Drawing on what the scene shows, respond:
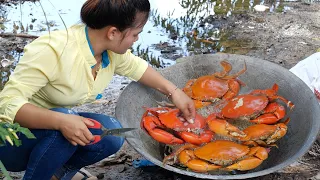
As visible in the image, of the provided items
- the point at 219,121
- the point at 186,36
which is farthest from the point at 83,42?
the point at 186,36

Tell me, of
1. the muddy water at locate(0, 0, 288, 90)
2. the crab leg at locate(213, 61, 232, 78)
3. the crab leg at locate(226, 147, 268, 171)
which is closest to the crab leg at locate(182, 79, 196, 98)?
the crab leg at locate(213, 61, 232, 78)

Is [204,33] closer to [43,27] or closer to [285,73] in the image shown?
[43,27]

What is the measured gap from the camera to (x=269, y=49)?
4.89m

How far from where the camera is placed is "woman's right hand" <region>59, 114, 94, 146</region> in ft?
6.47

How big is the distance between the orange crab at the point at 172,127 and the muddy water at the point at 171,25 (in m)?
2.01

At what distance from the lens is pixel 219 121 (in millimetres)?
2527

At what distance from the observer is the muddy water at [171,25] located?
4922 millimetres

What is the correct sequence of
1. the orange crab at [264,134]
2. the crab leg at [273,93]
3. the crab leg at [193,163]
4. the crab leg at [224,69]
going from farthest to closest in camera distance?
the crab leg at [224,69]
the crab leg at [273,93]
the orange crab at [264,134]
the crab leg at [193,163]

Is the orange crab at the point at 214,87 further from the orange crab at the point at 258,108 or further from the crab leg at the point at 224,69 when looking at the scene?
the orange crab at the point at 258,108

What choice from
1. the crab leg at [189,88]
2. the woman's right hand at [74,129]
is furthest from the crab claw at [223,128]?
the woman's right hand at [74,129]

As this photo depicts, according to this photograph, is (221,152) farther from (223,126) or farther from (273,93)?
(273,93)

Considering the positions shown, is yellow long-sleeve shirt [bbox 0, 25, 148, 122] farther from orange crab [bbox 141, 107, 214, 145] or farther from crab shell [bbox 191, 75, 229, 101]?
crab shell [bbox 191, 75, 229, 101]

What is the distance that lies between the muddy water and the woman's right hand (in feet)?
7.55

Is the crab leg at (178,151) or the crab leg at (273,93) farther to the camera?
the crab leg at (273,93)
